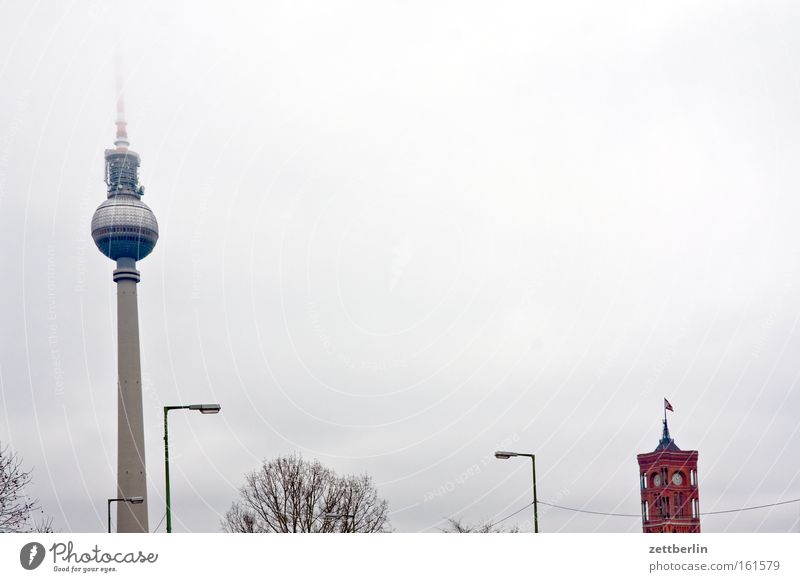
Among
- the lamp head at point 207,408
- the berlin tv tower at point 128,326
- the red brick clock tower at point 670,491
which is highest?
the berlin tv tower at point 128,326

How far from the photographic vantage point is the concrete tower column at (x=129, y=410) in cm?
15988

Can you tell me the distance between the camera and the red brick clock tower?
155 m

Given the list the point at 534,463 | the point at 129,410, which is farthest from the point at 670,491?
the point at 534,463

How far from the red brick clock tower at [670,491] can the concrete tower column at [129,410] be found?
251ft

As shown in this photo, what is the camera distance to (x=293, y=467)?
79.9 meters

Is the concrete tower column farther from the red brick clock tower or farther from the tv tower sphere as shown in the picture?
the red brick clock tower

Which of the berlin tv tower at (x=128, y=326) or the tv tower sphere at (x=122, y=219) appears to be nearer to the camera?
the berlin tv tower at (x=128, y=326)
